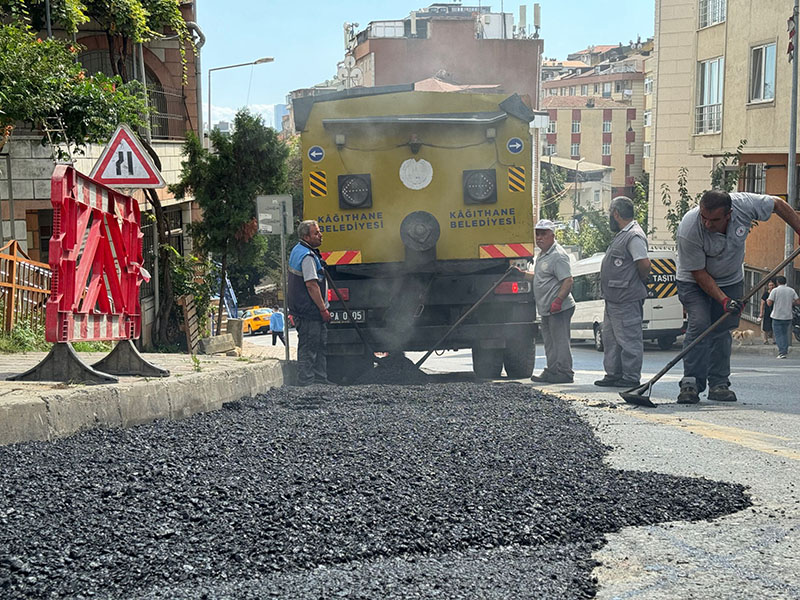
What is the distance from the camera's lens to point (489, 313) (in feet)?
37.7

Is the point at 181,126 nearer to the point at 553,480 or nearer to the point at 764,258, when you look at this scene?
the point at 764,258

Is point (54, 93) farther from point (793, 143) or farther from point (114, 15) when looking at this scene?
point (793, 143)

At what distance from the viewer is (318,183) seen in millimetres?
11266

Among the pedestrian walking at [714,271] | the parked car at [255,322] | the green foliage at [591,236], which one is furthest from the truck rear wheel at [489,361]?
the green foliage at [591,236]

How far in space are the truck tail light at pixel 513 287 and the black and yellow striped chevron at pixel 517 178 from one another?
103 centimetres

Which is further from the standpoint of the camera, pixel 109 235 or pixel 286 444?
pixel 109 235

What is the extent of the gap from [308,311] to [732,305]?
424 centimetres

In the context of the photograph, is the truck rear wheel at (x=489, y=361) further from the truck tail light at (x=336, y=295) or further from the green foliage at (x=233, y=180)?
the green foliage at (x=233, y=180)

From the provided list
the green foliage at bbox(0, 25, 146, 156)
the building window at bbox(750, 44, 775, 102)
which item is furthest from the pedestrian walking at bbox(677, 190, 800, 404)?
the building window at bbox(750, 44, 775, 102)

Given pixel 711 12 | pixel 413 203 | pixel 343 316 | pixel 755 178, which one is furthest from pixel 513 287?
pixel 711 12

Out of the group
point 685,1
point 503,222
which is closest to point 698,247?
point 503,222

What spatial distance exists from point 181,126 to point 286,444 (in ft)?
72.9

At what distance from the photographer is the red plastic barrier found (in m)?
6.28

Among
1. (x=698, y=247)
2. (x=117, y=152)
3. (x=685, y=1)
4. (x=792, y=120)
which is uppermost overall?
(x=685, y=1)
